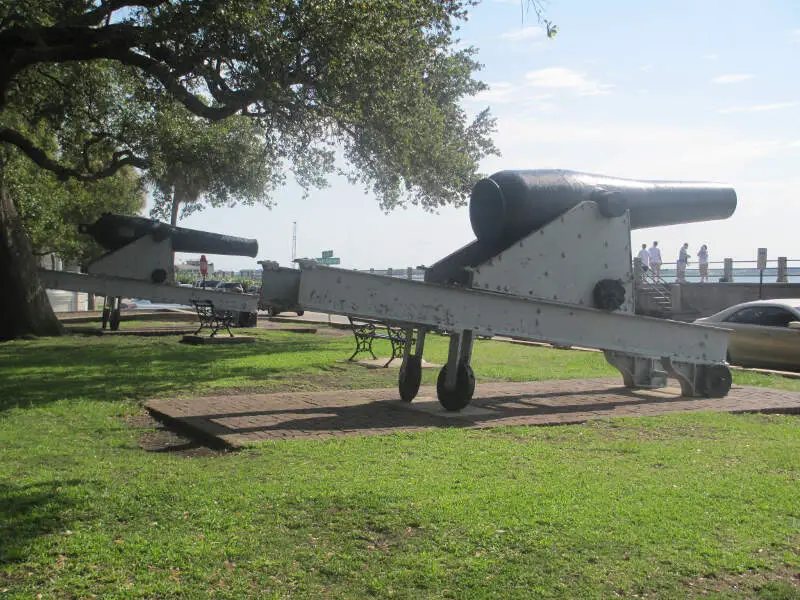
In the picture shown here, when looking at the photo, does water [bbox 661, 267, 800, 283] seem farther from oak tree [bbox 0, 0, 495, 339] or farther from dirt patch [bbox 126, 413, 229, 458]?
dirt patch [bbox 126, 413, 229, 458]

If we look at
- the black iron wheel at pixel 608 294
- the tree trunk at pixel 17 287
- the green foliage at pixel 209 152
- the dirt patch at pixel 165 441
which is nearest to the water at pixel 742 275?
the green foliage at pixel 209 152

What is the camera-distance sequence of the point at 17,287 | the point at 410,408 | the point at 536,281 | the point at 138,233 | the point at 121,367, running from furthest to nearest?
the point at 138,233 → the point at 17,287 → the point at 121,367 → the point at 410,408 → the point at 536,281

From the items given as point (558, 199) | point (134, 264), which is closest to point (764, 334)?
point (558, 199)

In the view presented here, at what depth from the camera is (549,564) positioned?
412cm

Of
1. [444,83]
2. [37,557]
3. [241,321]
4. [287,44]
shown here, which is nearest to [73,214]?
[241,321]

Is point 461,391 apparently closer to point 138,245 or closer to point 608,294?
point 608,294

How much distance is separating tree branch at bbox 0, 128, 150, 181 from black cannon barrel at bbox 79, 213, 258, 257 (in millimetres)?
1673

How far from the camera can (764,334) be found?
14945mm

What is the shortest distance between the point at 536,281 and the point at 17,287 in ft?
45.8

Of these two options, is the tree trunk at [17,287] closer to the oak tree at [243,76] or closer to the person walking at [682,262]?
the oak tree at [243,76]

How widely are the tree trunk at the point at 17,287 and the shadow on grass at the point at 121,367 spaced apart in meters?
0.92

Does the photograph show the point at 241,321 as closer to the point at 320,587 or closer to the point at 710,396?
the point at 710,396

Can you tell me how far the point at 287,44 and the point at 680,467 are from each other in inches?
413

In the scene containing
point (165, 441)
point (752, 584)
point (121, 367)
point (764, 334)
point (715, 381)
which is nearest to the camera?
point (752, 584)
